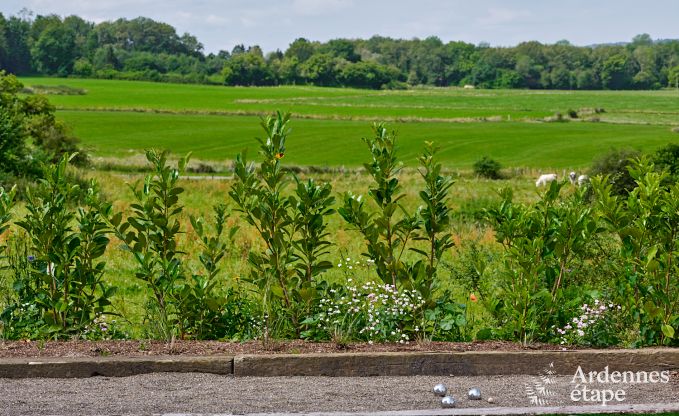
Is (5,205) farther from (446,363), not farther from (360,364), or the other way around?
(446,363)

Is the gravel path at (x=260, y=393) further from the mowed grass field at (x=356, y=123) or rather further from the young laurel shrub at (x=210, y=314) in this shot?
the mowed grass field at (x=356, y=123)

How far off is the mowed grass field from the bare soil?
164ft

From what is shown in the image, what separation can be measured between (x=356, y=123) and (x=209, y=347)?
90986mm

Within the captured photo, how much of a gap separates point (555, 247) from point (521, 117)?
338 ft

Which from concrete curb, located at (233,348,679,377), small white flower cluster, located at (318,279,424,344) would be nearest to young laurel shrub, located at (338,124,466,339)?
small white flower cluster, located at (318,279,424,344)

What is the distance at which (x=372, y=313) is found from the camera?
324 inches

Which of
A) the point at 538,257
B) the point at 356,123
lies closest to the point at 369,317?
the point at 538,257

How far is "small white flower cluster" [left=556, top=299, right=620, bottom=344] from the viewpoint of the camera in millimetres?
7887

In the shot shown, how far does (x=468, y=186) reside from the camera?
4228 centimetres

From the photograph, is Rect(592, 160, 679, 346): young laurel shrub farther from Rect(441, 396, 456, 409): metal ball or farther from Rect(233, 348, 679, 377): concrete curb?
Rect(441, 396, 456, 409): metal ball

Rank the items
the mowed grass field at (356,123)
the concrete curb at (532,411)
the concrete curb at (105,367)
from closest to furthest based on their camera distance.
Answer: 1. the concrete curb at (532,411)
2. the concrete curb at (105,367)
3. the mowed grass field at (356,123)

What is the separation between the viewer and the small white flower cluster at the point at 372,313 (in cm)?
801

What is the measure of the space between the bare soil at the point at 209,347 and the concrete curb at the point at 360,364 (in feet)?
0.82

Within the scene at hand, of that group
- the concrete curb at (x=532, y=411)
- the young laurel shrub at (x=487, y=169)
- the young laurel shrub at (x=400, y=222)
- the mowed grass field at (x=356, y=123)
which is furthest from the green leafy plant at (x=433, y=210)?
the mowed grass field at (x=356, y=123)
